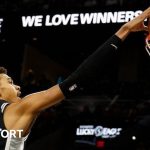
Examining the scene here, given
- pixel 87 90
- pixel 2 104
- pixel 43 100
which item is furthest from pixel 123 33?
pixel 87 90

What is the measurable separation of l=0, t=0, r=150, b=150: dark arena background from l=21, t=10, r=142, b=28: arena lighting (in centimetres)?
2

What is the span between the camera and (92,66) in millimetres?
1636

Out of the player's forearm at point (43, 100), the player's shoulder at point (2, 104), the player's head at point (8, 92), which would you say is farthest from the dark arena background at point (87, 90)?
the player's forearm at point (43, 100)

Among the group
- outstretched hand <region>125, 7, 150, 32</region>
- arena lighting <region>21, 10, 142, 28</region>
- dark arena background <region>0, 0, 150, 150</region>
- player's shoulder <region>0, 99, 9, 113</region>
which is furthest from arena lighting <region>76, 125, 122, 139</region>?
outstretched hand <region>125, 7, 150, 32</region>

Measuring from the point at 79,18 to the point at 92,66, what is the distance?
5.09 metres

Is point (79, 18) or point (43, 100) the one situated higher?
point (79, 18)

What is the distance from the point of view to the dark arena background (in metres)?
6.75

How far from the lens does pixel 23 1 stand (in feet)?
29.9

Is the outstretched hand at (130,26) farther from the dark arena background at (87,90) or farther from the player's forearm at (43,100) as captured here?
the dark arena background at (87,90)

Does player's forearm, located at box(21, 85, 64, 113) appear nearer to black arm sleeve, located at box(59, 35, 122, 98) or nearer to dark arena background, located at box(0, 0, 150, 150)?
black arm sleeve, located at box(59, 35, 122, 98)

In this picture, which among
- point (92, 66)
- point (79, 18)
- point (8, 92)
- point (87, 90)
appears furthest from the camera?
point (87, 90)

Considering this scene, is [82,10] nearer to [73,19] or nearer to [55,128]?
[73,19]

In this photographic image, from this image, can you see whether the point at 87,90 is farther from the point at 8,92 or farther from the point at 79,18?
the point at 8,92

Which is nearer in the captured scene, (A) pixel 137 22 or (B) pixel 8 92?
(A) pixel 137 22
